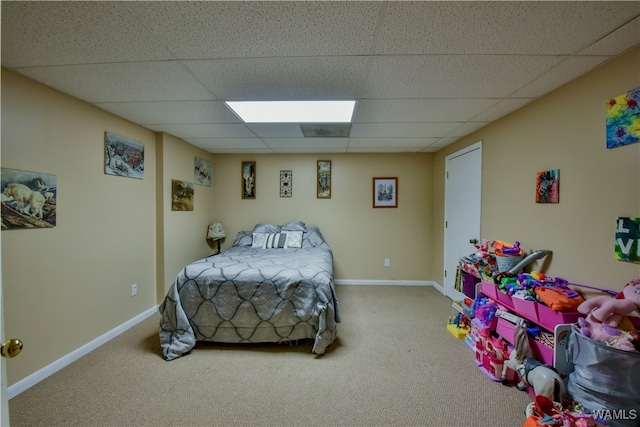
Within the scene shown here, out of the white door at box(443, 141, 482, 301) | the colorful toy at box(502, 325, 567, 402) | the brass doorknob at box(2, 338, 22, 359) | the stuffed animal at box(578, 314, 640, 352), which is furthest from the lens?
the white door at box(443, 141, 482, 301)

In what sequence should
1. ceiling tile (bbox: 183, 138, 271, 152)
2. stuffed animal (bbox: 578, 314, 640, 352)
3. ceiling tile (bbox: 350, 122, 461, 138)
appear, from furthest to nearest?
ceiling tile (bbox: 183, 138, 271, 152) → ceiling tile (bbox: 350, 122, 461, 138) → stuffed animal (bbox: 578, 314, 640, 352)

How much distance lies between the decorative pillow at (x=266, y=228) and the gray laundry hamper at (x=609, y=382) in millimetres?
3333

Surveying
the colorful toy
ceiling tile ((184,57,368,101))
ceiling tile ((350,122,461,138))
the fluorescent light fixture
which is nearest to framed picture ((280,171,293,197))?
ceiling tile ((350,122,461,138))

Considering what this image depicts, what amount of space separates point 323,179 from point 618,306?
333cm

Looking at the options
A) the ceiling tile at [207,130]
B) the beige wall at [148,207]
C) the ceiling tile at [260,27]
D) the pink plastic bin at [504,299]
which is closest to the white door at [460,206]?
the beige wall at [148,207]

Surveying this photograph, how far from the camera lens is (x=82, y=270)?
7.18ft

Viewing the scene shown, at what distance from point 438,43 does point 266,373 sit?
2.45 m

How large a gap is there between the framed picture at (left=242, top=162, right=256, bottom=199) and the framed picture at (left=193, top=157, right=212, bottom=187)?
0.52 meters

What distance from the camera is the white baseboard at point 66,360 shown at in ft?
5.74

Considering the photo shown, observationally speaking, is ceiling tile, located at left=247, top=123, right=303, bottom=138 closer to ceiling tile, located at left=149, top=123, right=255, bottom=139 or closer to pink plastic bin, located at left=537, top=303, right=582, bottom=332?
ceiling tile, located at left=149, top=123, right=255, bottom=139

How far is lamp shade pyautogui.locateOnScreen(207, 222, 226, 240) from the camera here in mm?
3959

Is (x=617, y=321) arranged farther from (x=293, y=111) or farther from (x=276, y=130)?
(x=276, y=130)

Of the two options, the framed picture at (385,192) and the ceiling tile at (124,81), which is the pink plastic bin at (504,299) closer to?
the framed picture at (385,192)

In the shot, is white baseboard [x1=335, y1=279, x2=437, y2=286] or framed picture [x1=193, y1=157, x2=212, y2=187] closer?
framed picture [x1=193, y1=157, x2=212, y2=187]
